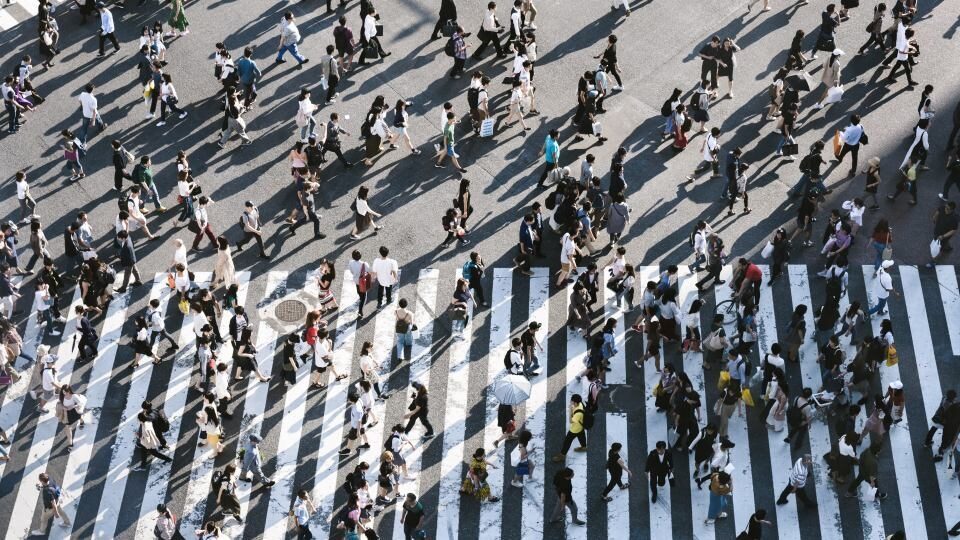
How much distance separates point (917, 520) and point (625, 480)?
5.66 metres

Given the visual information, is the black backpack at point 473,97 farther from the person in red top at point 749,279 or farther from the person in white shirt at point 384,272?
the person in red top at point 749,279

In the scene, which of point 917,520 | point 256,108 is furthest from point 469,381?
point 256,108

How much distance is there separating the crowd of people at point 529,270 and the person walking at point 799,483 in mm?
38

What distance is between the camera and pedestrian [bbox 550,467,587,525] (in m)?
24.2

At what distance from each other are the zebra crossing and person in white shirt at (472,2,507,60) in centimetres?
857

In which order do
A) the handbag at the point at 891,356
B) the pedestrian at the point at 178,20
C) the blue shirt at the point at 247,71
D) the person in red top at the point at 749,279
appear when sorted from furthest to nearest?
the pedestrian at the point at 178,20
the blue shirt at the point at 247,71
the person in red top at the point at 749,279
the handbag at the point at 891,356

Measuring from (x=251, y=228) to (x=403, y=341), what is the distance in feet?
16.3

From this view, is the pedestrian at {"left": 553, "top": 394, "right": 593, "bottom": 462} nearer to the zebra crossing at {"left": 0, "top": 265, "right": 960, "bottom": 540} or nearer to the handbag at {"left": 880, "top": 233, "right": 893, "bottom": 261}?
the zebra crossing at {"left": 0, "top": 265, "right": 960, "bottom": 540}

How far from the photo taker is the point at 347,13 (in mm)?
38188

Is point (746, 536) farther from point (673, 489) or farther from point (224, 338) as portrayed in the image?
point (224, 338)

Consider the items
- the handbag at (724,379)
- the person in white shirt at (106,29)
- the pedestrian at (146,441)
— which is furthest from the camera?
the person in white shirt at (106,29)

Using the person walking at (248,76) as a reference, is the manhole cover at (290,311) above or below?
below

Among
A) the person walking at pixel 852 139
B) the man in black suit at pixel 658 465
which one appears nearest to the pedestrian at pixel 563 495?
the man in black suit at pixel 658 465

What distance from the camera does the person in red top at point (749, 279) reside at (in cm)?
2802
